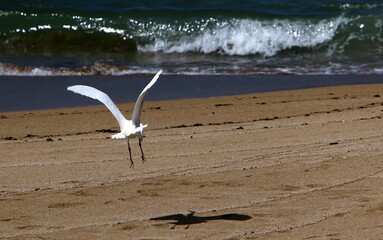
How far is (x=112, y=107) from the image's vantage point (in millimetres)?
6012

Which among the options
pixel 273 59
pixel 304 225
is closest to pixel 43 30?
pixel 273 59

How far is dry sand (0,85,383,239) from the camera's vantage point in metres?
5.43

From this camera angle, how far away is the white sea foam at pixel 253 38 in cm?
1808

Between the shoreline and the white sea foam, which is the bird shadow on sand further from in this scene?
the white sea foam

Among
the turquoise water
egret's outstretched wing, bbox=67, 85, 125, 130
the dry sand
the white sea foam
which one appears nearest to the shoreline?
the turquoise water

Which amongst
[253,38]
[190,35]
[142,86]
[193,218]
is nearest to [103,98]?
[193,218]

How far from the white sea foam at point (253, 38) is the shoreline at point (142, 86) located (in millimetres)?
3904

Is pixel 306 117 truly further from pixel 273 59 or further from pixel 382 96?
pixel 273 59

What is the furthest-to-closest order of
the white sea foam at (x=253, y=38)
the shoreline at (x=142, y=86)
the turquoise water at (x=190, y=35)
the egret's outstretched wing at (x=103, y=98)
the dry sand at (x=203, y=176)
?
the white sea foam at (x=253, y=38) < the turquoise water at (x=190, y=35) < the shoreline at (x=142, y=86) < the egret's outstretched wing at (x=103, y=98) < the dry sand at (x=203, y=176)

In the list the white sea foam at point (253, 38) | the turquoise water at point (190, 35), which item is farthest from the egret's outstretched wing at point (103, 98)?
the white sea foam at point (253, 38)

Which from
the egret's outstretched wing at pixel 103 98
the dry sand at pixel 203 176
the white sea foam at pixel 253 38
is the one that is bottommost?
the dry sand at pixel 203 176

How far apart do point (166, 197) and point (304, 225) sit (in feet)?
4.46

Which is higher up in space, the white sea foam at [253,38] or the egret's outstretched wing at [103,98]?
the egret's outstretched wing at [103,98]

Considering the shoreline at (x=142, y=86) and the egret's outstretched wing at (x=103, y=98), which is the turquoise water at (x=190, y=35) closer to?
the shoreline at (x=142, y=86)
